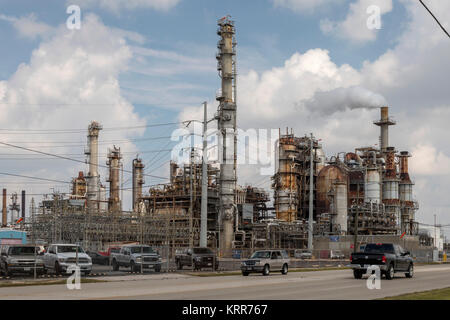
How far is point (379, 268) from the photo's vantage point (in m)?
32.8

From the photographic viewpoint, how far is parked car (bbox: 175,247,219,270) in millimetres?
44250

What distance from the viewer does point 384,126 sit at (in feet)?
344

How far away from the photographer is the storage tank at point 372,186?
96.1 meters

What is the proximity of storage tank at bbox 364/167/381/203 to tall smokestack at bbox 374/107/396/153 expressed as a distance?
9.29 m

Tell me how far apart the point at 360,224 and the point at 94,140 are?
156ft

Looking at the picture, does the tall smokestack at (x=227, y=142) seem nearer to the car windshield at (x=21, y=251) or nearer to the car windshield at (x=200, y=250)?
the car windshield at (x=200, y=250)

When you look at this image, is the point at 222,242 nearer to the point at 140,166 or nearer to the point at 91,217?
the point at 91,217

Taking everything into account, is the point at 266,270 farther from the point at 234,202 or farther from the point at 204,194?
the point at 234,202

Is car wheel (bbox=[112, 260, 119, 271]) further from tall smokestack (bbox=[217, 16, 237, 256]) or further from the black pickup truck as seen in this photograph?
tall smokestack (bbox=[217, 16, 237, 256])

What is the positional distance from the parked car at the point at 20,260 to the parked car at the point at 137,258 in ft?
24.2


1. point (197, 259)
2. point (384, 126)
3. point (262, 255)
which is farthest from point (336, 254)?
point (262, 255)

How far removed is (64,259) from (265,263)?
1234 cm

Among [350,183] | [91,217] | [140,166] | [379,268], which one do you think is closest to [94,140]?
[140,166]
